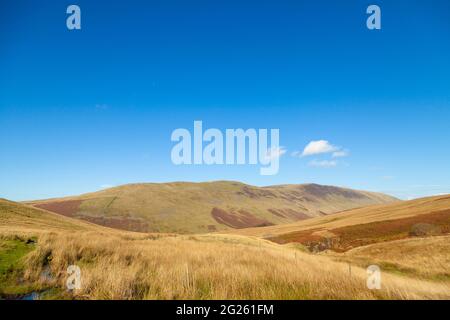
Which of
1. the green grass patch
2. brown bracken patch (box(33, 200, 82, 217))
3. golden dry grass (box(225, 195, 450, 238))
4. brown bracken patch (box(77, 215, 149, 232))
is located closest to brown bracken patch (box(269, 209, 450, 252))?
golden dry grass (box(225, 195, 450, 238))

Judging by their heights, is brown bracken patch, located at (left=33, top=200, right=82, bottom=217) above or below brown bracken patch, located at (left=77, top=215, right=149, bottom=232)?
above

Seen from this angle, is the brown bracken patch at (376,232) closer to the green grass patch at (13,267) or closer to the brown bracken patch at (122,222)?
the green grass patch at (13,267)

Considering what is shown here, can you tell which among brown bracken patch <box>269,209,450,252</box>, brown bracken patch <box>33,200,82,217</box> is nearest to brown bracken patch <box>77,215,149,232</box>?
brown bracken patch <box>33,200,82,217</box>

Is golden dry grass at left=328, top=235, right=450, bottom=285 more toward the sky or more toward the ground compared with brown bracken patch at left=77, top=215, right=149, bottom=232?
more toward the sky

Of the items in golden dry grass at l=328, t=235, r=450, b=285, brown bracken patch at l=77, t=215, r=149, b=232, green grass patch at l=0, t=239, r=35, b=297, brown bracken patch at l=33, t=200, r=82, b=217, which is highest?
green grass patch at l=0, t=239, r=35, b=297

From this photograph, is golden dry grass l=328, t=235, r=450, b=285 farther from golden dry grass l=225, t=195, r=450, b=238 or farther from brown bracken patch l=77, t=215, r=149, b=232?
brown bracken patch l=77, t=215, r=149, b=232

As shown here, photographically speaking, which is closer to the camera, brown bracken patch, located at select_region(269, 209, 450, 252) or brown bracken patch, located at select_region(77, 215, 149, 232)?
brown bracken patch, located at select_region(269, 209, 450, 252)

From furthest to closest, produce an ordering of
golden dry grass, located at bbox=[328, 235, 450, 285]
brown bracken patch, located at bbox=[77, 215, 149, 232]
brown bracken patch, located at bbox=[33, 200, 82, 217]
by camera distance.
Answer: brown bracken patch, located at bbox=[33, 200, 82, 217] → brown bracken patch, located at bbox=[77, 215, 149, 232] → golden dry grass, located at bbox=[328, 235, 450, 285]

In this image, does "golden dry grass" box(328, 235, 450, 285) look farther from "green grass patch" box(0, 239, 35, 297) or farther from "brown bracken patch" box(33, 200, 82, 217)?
"brown bracken patch" box(33, 200, 82, 217)

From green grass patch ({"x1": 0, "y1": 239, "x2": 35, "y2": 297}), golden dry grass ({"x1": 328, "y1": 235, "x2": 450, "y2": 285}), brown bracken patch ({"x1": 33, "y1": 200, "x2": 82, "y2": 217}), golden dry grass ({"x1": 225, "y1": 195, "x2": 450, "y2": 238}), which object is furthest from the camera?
brown bracken patch ({"x1": 33, "y1": 200, "x2": 82, "y2": 217})

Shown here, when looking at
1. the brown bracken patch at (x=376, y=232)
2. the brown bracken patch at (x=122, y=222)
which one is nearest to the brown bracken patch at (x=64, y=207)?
the brown bracken patch at (x=122, y=222)

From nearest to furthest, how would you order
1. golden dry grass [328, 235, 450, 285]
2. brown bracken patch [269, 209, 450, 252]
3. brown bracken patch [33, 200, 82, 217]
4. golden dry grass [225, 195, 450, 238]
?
golden dry grass [328, 235, 450, 285] < brown bracken patch [269, 209, 450, 252] < golden dry grass [225, 195, 450, 238] < brown bracken patch [33, 200, 82, 217]

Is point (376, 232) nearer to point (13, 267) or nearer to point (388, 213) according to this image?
point (388, 213)
